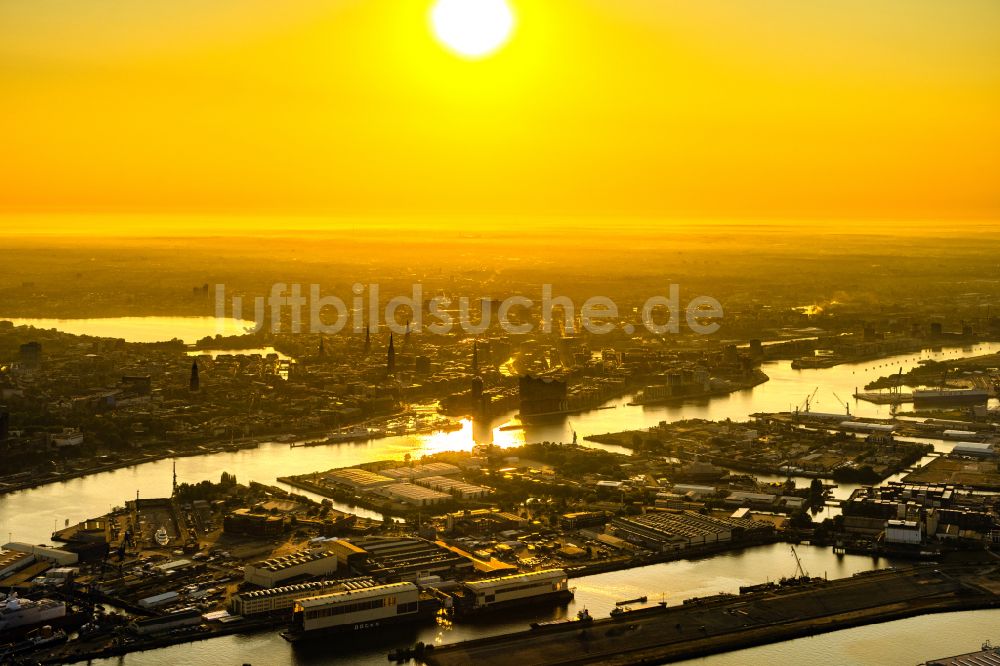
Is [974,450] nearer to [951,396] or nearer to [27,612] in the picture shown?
[951,396]

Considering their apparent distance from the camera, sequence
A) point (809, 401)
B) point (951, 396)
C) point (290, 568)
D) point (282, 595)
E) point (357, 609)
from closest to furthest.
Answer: point (357, 609) < point (282, 595) < point (290, 568) < point (951, 396) < point (809, 401)

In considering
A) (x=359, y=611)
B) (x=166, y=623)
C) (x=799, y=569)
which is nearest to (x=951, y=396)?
(x=799, y=569)

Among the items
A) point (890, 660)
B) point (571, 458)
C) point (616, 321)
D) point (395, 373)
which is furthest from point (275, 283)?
point (890, 660)

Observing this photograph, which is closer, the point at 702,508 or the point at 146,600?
A: the point at 146,600

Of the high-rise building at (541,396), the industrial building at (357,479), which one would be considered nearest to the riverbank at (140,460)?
the industrial building at (357,479)

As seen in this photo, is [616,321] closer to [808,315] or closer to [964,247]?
[808,315]

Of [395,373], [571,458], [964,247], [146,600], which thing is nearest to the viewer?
[146,600]
